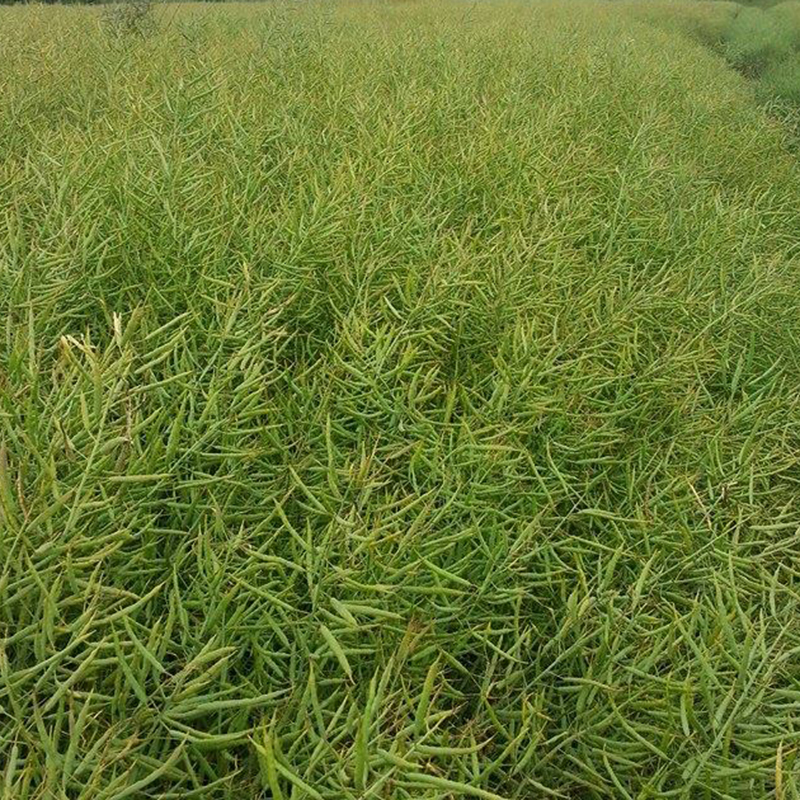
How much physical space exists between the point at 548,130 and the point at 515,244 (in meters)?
1.27

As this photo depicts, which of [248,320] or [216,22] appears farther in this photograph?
A: [216,22]

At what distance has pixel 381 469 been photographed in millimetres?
1395

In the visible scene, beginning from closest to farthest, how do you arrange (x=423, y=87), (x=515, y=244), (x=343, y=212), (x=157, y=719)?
(x=157, y=719), (x=343, y=212), (x=515, y=244), (x=423, y=87)

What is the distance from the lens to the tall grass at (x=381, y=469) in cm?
92

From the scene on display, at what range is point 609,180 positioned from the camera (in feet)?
8.91

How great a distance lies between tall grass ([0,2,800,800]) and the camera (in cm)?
92

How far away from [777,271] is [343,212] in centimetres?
150

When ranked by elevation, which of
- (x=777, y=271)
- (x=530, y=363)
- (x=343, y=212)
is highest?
(x=343, y=212)

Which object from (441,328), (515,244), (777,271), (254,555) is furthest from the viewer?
(777,271)

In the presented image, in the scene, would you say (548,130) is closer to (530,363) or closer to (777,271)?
(777,271)

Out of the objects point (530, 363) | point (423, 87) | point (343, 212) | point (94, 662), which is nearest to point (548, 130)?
point (423, 87)

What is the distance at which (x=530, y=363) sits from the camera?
5.06ft

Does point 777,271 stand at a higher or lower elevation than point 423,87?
lower

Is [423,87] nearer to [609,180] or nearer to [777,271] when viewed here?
[609,180]
